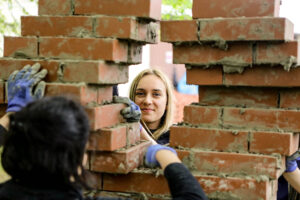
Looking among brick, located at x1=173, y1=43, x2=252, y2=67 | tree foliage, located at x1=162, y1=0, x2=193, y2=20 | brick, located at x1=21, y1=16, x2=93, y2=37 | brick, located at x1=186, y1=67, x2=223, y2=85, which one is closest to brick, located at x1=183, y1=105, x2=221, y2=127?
brick, located at x1=186, y1=67, x2=223, y2=85

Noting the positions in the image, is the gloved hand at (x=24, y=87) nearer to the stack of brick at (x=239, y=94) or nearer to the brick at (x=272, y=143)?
the stack of brick at (x=239, y=94)

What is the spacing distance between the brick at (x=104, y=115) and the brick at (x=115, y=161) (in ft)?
0.54

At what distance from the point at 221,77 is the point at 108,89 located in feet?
2.06

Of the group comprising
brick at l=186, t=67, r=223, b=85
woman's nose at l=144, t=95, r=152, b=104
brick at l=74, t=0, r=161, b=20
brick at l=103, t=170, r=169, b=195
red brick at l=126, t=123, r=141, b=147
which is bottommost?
brick at l=103, t=170, r=169, b=195

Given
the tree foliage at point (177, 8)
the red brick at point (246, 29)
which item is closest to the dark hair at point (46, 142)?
the red brick at point (246, 29)

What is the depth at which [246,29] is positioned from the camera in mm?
2150

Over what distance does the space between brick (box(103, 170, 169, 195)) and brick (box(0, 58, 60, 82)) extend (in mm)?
→ 635

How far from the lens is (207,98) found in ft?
7.86

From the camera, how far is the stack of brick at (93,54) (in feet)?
7.06

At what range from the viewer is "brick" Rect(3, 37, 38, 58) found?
2264 mm

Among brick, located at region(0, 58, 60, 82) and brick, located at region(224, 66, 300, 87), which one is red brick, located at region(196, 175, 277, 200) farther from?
brick, located at region(0, 58, 60, 82)

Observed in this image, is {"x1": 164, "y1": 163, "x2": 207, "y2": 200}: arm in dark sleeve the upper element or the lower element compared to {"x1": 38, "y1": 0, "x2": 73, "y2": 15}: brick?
lower

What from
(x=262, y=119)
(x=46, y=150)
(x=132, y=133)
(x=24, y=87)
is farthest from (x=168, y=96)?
(x=46, y=150)

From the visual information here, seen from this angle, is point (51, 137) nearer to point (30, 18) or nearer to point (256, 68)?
point (30, 18)
